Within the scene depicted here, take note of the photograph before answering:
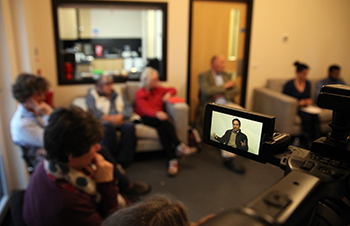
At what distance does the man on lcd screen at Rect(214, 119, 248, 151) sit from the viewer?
699 millimetres

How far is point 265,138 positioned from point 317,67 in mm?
4454

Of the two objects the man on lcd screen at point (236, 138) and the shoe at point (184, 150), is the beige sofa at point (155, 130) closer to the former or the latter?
the shoe at point (184, 150)

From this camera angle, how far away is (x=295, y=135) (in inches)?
146

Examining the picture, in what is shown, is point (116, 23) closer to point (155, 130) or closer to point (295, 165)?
point (155, 130)

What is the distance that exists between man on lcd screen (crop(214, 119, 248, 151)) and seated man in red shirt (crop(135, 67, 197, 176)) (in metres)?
2.23

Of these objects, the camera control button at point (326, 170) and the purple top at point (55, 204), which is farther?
the purple top at point (55, 204)

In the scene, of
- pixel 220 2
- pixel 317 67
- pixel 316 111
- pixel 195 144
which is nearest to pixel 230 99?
pixel 195 144

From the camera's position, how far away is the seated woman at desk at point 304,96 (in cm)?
363

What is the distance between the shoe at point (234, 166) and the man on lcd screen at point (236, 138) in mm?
2350

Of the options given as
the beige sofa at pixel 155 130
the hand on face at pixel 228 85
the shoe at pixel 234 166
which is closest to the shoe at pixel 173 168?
the beige sofa at pixel 155 130

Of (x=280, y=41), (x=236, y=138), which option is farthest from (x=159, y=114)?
(x=236, y=138)

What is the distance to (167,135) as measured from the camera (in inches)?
123

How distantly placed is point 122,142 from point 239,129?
2417 millimetres

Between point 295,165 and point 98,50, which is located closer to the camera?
point 295,165
